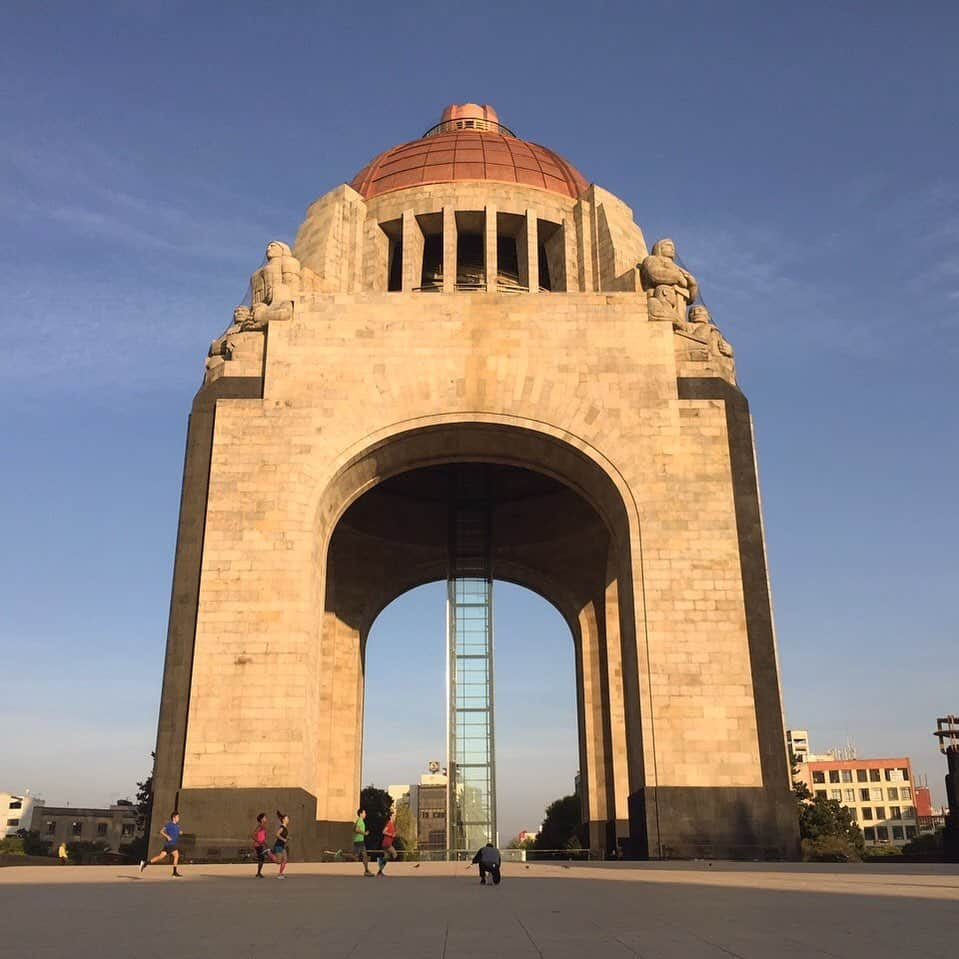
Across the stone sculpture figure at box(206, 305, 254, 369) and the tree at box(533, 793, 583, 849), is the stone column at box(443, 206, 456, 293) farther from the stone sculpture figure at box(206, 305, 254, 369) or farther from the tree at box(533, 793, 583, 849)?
the tree at box(533, 793, 583, 849)

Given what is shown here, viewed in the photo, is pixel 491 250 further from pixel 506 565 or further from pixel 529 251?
pixel 506 565

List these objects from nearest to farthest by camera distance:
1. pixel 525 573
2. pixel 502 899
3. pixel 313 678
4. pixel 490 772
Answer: pixel 502 899 → pixel 313 678 → pixel 490 772 → pixel 525 573

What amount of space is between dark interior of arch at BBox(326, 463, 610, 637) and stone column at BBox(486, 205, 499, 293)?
515 cm

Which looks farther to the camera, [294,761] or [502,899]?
[294,761]

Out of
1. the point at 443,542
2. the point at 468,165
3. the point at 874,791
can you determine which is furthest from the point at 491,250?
the point at 874,791

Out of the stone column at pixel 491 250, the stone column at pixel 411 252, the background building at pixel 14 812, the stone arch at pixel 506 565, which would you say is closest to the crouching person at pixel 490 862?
the stone arch at pixel 506 565

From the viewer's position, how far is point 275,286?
21062mm

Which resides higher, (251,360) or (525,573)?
(251,360)

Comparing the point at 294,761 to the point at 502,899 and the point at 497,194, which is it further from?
the point at 497,194

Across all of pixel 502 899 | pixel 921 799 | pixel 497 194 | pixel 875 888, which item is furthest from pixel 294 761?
pixel 921 799

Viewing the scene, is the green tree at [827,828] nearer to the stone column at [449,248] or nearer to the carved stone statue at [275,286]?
the stone column at [449,248]

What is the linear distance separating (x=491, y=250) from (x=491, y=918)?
19.6m

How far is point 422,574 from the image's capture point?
27250mm

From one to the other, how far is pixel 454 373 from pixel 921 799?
86.5 m
